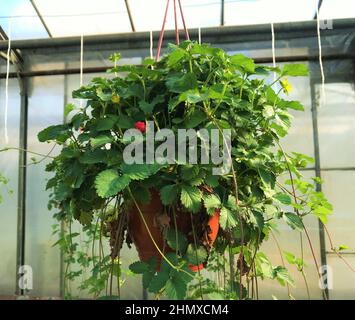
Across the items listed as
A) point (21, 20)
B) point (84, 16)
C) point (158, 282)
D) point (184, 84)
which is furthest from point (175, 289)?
point (21, 20)

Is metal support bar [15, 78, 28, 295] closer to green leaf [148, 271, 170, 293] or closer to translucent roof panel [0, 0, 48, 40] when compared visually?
translucent roof panel [0, 0, 48, 40]

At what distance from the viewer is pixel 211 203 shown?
0.74 metres

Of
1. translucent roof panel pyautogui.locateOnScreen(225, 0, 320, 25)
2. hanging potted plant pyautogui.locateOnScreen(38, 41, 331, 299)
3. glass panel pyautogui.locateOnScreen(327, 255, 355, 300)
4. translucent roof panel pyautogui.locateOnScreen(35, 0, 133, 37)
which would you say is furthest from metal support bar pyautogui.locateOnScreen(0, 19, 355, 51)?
hanging potted plant pyautogui.locateOnScreen(38, 41, 331, 299)

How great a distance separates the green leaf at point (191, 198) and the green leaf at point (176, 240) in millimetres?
69

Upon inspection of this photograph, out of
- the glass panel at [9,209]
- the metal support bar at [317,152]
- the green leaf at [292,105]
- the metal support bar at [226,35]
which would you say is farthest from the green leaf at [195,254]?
the glass panel at [9,209]

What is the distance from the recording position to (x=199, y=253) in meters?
0.77

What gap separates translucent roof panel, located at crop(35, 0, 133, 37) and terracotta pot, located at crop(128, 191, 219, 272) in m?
2.32

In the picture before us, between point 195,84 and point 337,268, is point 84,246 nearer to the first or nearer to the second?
point 337,268

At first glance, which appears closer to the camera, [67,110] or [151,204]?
[151,204]

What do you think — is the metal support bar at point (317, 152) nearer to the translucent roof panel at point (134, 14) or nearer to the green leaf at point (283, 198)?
the translucent roof panel at point (134, 14)

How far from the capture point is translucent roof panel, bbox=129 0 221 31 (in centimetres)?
277
